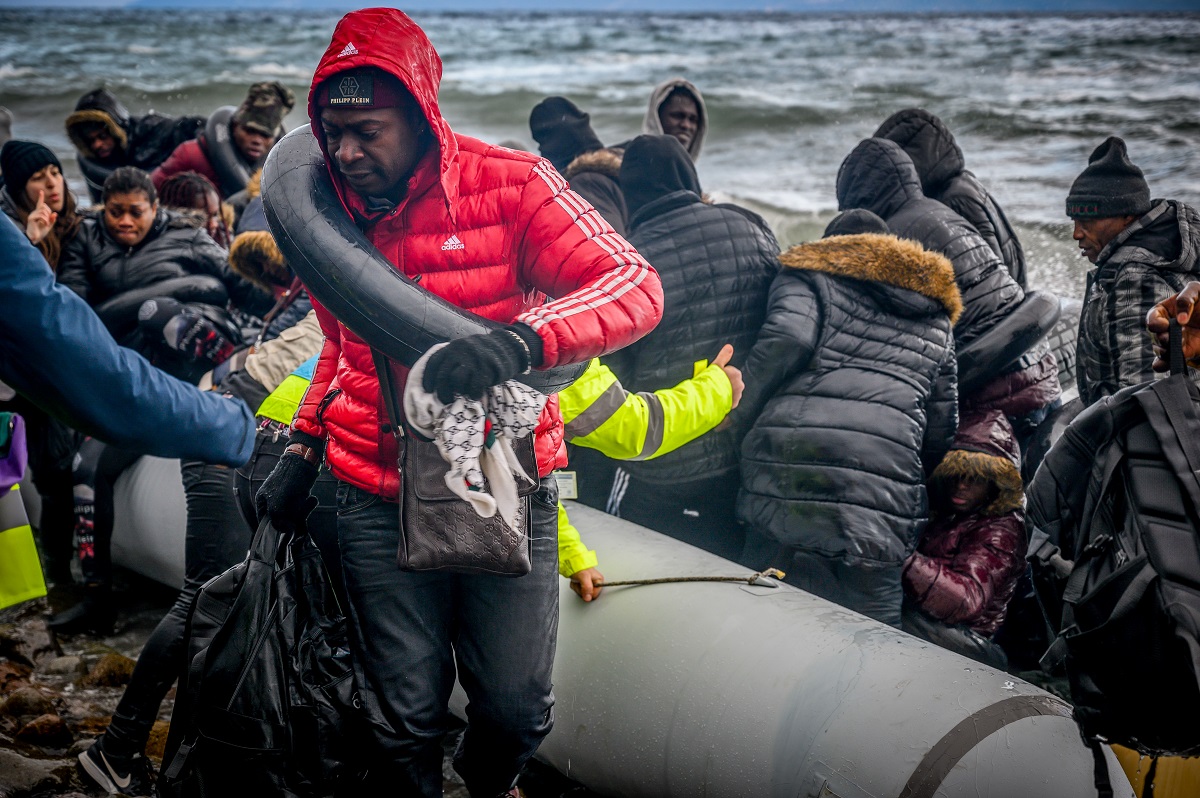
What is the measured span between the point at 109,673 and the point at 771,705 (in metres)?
2.35

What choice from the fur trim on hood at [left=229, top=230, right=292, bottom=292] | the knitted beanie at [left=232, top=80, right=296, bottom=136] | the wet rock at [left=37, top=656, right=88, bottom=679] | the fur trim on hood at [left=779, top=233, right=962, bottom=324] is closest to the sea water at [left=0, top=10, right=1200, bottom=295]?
the fur trim on hood at [left=779, top=233, right=962, bottom=324]

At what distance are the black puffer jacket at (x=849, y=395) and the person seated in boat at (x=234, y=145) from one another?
462 centimetres

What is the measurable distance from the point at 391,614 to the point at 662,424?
1025 mm

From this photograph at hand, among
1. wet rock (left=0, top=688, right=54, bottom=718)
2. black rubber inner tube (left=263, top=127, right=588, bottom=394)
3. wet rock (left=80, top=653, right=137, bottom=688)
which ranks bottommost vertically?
wet rock (left=80, top=653, right=137, bottom=688)

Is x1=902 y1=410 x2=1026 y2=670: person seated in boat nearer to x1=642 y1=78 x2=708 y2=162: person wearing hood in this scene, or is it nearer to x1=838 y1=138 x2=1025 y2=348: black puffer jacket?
x1=838 y1=138 x2=1025 y2=348: black puffer jacket

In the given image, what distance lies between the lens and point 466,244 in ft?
6.17

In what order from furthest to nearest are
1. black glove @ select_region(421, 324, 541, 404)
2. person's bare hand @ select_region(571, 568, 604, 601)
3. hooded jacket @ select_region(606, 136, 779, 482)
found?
hooded jacket @ select_region(606, 136, 779, 482) → person's bare hand @ select_region(571, 568, 604, 601) → black glove @ select_region(421, 324, 541, 404)

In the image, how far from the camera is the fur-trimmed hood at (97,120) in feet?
23.7

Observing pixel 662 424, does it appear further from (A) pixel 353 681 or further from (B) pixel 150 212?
(B) pixel 150 212

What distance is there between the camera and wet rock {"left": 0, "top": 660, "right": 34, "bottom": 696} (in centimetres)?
320

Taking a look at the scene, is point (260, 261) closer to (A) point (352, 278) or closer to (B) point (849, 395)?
(A) point (352, 278)

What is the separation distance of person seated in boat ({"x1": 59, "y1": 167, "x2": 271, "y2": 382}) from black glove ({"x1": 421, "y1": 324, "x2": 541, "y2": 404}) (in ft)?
8.14

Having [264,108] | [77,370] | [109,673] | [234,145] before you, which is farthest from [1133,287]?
[234,145]

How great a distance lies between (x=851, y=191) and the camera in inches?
159
